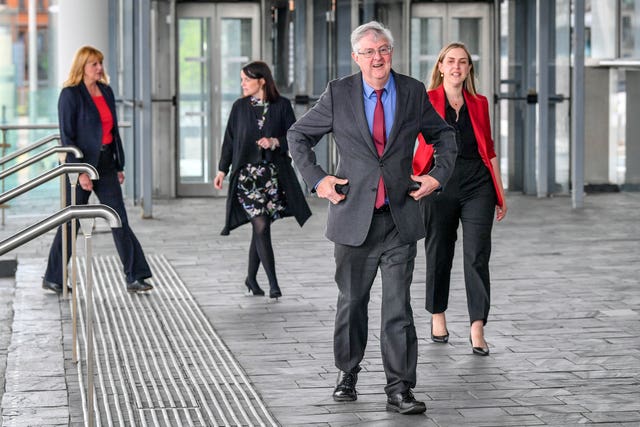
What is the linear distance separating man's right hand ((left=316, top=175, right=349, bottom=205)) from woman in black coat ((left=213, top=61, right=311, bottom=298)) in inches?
128

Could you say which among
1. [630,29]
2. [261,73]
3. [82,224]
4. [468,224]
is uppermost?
[630,29]

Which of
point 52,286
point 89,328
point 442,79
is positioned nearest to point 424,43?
point 52,286

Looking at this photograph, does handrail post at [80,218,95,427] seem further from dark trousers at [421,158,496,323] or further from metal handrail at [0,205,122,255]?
dark trousers at [421,158,496,323]

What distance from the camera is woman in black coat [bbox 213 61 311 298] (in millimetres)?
9359

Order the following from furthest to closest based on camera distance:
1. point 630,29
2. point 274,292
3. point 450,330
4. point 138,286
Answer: point 630,29 < point 138,286 < point 274,292 < point 450,330

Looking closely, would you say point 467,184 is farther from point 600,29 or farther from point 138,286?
point 600,29

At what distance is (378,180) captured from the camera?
6.02 metres

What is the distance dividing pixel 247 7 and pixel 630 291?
→ 32.2ft

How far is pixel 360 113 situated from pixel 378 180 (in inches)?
12.4

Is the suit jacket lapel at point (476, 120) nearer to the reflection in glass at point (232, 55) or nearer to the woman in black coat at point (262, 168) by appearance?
the woman in black coat at point (262, 168)

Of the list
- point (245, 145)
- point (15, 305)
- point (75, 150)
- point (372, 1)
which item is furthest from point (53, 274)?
point (372, 1)

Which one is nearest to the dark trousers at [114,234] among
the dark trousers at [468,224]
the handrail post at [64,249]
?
the handrail post at [64,249]

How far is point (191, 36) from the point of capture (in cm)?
1838

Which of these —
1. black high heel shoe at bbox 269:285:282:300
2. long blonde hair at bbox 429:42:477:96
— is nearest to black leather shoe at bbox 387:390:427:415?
long blonde hair at bbox 429:42:477:96
